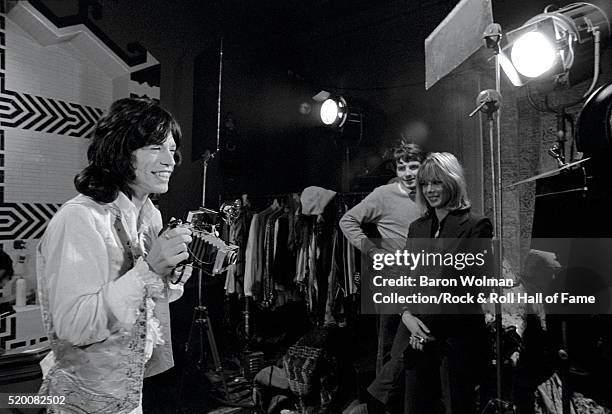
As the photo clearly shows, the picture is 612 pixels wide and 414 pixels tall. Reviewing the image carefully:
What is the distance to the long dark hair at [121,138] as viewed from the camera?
0.87m

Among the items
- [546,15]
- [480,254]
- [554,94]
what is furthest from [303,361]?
[546,15]

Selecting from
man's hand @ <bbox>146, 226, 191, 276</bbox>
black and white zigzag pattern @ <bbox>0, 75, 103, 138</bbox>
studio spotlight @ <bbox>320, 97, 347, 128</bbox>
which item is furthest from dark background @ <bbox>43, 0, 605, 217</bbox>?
man's hand @ <bbox>146, 226, 191, 276</bbox>

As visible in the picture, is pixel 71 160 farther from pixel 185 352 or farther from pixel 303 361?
pixel 303 361

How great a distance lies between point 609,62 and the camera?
1.37 metres

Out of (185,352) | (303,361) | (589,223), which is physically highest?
(589,223)

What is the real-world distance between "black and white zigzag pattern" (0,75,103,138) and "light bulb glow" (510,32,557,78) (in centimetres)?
145

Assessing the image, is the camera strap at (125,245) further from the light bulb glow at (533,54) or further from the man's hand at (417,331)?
the light bulb glow at (533,54)

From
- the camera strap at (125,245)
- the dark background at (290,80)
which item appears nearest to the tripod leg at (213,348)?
the dark background at (290,80)

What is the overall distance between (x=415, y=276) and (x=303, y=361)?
0.72 m

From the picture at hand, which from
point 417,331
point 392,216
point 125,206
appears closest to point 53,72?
point 125,206

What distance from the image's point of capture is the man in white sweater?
1539mm

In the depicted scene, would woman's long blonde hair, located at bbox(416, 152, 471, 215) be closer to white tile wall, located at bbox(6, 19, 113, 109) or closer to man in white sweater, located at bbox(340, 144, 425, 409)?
man in white sweater, located at bbox(340, 144, 425, 409)

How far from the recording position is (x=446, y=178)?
1.47 m

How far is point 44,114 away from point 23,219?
0.31 m
